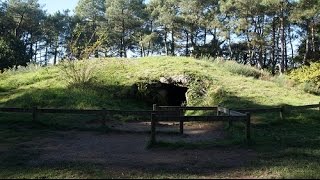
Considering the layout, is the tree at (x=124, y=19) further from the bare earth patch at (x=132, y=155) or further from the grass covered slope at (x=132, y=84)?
the bare earth patch at (x=132, y=155)

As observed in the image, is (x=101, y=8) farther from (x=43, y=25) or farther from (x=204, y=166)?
(x=204, y=166)

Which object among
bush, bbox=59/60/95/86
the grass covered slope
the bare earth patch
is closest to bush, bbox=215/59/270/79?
the grass covered slope

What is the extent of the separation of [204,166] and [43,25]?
6065 cm

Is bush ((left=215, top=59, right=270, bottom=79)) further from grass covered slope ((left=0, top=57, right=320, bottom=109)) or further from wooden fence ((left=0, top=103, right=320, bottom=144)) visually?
wooden fence ((left=0, top=103, right=320, bottom=144))

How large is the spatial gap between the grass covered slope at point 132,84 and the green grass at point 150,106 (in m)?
0.05

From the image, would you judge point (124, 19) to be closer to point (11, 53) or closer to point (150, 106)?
point (11, 53)

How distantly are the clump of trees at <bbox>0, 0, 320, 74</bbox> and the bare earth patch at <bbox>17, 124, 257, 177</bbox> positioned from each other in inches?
1103

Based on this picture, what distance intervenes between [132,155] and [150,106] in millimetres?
11272

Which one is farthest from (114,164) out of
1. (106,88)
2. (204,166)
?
(106,88)

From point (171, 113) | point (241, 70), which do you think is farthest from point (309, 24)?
point (171, 113)

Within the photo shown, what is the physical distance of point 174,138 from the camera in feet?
40.4

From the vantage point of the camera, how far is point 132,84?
21.2 metres

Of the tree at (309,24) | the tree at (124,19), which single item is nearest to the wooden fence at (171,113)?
the tree at (309,24)

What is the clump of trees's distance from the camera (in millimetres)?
44781
